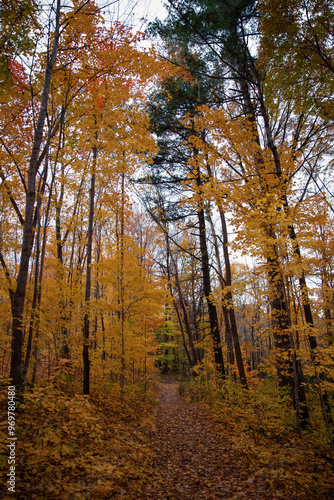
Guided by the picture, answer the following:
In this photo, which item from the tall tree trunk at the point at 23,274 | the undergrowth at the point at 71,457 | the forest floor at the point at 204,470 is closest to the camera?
the undergrowth at the point at 71,457

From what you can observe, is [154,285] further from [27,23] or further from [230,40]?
[230,40]

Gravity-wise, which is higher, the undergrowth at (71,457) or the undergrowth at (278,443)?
the undergrowth at (71,457)

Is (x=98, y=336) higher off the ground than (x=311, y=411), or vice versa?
(x=98, y=336)

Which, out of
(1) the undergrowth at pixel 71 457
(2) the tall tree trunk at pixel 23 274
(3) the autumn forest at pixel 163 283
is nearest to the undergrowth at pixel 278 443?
(3) the autumn forest at pixel 163 283

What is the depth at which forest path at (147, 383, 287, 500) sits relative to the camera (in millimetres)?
3283

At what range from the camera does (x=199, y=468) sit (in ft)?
13.5

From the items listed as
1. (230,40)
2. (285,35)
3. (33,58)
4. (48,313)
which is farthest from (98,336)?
(230,40)

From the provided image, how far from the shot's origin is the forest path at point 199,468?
3.28 metres

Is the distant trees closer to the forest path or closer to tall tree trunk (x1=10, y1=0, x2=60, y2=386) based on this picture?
the forest path

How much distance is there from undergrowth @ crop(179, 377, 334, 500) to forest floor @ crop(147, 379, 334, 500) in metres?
0.09

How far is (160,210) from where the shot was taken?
32.6ft

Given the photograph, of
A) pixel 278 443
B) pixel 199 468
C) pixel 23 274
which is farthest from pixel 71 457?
pixel 278 443

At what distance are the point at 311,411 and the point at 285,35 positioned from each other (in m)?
8.93

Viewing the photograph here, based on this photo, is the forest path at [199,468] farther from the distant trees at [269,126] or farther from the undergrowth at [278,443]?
the distant trees at [269,126]
